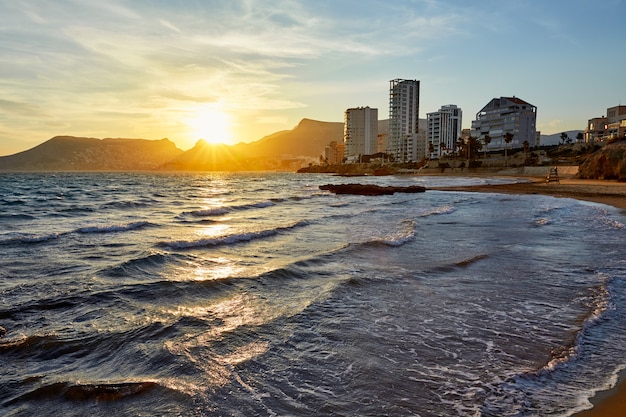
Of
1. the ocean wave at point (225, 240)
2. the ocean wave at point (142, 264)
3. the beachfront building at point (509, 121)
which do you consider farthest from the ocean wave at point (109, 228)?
the beachfront building at point (509, 121)

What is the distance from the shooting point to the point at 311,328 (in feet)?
23.5

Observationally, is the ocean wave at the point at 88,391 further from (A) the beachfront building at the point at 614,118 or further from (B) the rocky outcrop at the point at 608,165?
(A) the beachfront building at the point at 614,118

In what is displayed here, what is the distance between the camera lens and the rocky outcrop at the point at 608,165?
51688 mm

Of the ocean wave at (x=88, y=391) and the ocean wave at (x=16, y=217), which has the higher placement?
the ocean wave at (x=88, y=391)

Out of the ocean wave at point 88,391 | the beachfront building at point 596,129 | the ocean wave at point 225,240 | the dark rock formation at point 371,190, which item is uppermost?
the beachfront building at point 596,129

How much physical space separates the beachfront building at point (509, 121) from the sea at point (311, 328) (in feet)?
447

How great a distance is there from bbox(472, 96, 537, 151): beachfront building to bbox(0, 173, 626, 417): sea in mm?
136211

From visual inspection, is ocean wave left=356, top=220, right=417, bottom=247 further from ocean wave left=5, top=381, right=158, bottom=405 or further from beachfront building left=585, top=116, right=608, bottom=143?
beachfront building left=585, top=116, right=608, bottom=143

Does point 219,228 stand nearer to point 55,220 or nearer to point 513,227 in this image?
point 55,220

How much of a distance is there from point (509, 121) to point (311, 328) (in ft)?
490

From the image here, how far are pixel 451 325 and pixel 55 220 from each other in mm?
23619

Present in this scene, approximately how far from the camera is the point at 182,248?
15141 millimetres

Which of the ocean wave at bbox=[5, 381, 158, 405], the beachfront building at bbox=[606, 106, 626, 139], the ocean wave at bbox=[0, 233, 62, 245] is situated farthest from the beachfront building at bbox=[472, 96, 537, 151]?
the ocean wave at bbox=[5, 381, 158, 405]

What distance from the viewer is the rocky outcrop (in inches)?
2035
